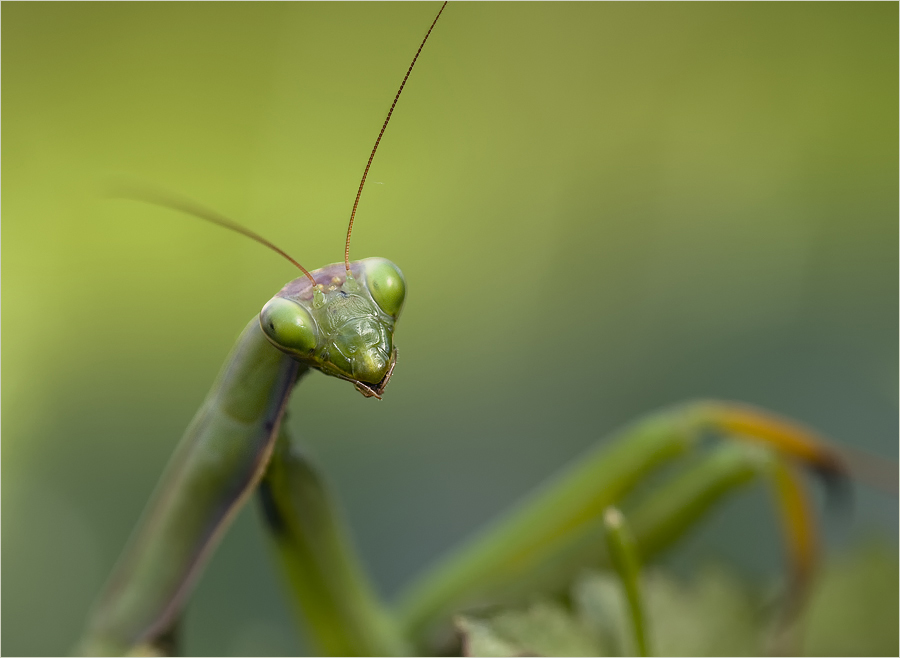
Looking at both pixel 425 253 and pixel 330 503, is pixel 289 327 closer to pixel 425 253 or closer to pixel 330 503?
pixel 330 503

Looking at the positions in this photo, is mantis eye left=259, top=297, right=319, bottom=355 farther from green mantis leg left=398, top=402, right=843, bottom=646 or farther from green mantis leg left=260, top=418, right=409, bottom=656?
green mantis leg left=398, top=402, right=843, bottom=646

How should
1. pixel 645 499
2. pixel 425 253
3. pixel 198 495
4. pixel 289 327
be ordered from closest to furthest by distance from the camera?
pixel 289 327 → pixel 198 495 → pixel 645 499 → pixel 425 253

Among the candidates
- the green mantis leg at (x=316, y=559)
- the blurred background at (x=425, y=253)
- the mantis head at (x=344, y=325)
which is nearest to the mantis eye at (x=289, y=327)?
the mantis head at (x=344, y=325)

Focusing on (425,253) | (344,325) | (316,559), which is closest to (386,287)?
(344,325)

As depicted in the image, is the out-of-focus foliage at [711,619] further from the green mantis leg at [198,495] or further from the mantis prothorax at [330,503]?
the green mantis leg at [198,495]

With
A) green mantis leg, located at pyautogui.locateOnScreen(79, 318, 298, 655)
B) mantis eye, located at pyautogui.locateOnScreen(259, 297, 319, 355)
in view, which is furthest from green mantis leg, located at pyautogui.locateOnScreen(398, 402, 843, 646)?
mantis eye, located at pyautogui.locateOnScreen(259, 297, 319, 355)

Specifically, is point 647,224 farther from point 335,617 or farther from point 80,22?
point 80,22

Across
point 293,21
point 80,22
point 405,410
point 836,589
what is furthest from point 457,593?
point 80,22
